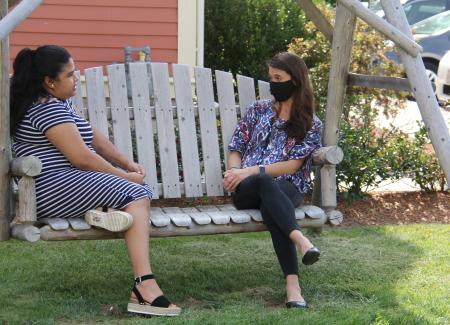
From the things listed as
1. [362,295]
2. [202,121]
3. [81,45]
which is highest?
[81,45]

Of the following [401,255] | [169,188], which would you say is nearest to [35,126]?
[169,188]

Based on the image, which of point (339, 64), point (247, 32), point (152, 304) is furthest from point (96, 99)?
point (247, 32)

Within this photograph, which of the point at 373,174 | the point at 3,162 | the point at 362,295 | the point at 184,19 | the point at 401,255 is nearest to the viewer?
the point at 3,162

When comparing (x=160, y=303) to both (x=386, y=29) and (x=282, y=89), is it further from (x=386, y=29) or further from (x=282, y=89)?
(x=386, y=29)

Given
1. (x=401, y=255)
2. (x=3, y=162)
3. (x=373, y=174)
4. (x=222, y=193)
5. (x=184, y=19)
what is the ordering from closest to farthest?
(x=3, y=162)
(x=222, y=193)
(x=401, y=255)
(x=373, y=174)
(x=184, y=19)

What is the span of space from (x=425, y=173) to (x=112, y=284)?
3577mm

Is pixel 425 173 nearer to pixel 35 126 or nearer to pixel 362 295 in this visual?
pixel 362 295

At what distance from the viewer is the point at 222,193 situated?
560 cm

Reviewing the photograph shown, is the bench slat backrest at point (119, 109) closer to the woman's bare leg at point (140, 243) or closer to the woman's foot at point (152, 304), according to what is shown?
the woman's bare leg at point (140, 243)

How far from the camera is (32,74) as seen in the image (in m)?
4.76

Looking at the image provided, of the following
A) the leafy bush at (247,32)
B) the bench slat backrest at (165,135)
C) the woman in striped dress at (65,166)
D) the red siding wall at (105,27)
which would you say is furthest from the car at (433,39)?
the woman in striped dress at (65,166)

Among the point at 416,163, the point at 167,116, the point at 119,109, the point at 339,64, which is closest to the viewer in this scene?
the point at 119,109

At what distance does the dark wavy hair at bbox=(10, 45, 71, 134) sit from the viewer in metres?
4.72

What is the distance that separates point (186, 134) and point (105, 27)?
4836mm
